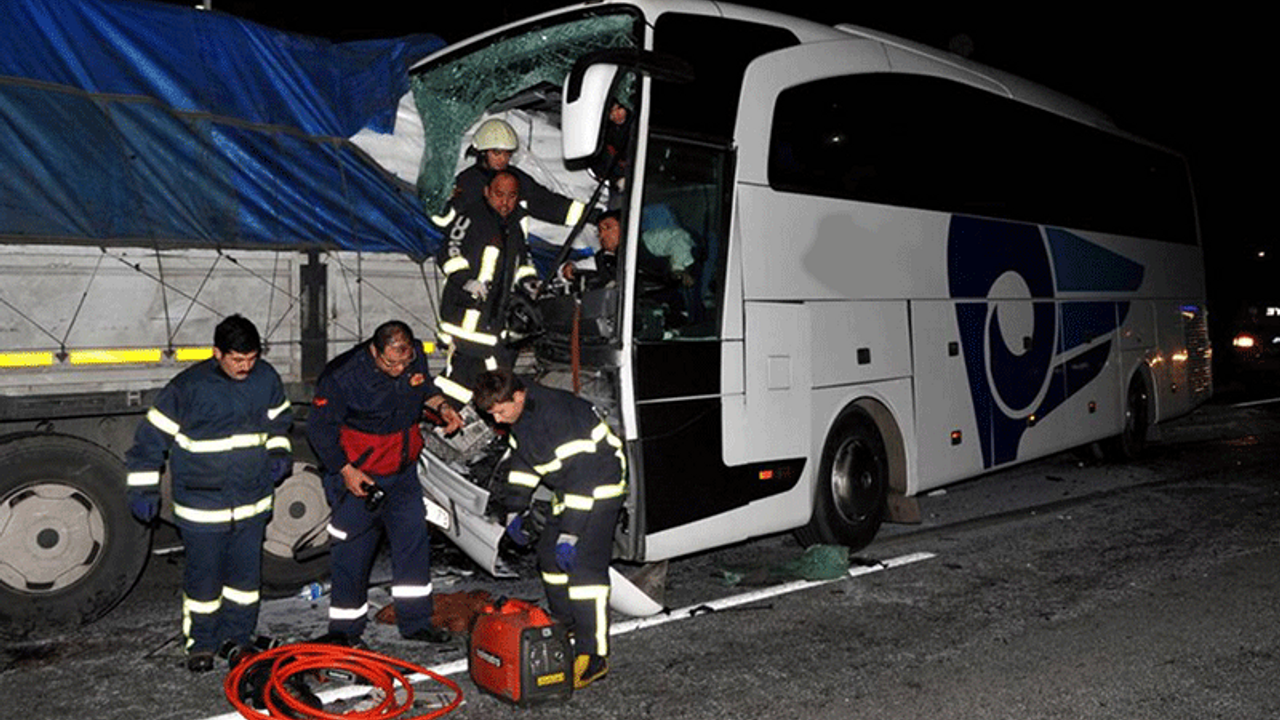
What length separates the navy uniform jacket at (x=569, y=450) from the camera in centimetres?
499

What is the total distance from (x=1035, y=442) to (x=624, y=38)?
548cm

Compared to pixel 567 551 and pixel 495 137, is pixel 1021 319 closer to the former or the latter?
pixel 495 137

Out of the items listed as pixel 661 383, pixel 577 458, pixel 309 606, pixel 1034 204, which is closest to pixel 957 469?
pixel 1034 204

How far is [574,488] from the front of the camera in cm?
501

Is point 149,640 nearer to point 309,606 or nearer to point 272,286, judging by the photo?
point 309,606

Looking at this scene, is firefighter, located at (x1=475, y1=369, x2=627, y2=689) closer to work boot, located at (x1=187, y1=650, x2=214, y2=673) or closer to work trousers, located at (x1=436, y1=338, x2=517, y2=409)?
work trousers, located at (x1=436, y1=338, x2=517, y2=409)

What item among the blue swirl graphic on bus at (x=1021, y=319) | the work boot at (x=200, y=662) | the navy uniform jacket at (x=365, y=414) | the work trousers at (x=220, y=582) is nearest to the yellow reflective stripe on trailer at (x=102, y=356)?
the navy uniform jacket at (x=365, y=414)

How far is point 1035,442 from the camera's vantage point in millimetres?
9328

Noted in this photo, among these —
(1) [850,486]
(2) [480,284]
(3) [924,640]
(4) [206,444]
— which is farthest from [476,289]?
(3) [924,640]

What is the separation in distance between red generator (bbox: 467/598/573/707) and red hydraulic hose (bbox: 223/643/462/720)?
0.21 metres

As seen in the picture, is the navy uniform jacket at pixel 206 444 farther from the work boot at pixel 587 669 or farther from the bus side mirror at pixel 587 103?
the bus side mirror at pixel 587 103

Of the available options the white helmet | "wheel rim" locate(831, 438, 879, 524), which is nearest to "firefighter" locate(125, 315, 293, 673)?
the white helmet

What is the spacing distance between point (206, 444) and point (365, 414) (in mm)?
760

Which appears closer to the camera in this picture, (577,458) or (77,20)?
(577,458)
